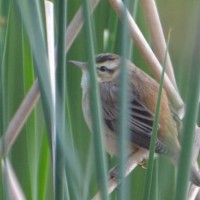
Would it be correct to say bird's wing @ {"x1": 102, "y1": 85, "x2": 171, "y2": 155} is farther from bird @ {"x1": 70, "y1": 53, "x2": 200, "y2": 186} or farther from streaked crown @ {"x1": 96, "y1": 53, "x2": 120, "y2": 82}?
Answer: streaked crown @ {"x1": 96, "y1": 53, "x2": 120, "y2": 82}

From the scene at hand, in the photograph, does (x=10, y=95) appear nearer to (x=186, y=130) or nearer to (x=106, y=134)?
(x=106, y=134)

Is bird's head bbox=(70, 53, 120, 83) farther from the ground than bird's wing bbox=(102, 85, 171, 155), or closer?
farther from the ground

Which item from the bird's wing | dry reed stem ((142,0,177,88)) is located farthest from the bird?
dry reed stem ((142,0,177,88))

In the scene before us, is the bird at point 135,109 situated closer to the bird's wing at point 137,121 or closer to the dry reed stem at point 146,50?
the bird's wing at point 137,121

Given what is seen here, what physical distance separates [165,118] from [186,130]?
1.45 meters

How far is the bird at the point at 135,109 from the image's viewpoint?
7.78ft

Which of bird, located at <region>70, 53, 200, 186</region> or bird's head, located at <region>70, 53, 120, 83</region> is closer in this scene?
bird, located at <region>70, 53, 200, 186</region>

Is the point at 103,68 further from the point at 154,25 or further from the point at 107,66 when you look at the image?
Answer: the point at 154,25

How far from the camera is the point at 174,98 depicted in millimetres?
2240

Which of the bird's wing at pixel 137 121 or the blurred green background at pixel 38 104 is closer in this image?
the blurred green background at pixel 38 104

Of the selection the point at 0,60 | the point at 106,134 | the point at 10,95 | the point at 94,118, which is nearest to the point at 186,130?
the point at 94,118

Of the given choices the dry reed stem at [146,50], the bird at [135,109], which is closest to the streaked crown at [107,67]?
the bird at [135,109]

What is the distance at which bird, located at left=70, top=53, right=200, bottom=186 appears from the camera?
7.78 feet

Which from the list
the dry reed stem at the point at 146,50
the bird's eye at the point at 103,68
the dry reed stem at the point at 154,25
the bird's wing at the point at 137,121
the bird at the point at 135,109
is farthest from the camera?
the bird's eye at the point at 103,68
